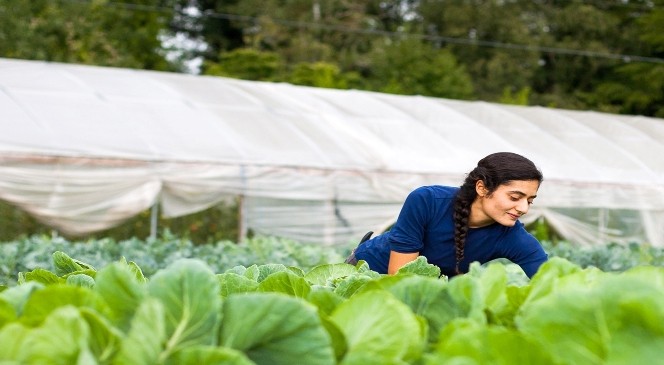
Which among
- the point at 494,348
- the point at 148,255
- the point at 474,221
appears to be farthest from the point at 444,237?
the point at 148,255

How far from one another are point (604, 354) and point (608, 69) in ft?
124

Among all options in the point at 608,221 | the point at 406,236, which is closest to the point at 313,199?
the point at 608,221

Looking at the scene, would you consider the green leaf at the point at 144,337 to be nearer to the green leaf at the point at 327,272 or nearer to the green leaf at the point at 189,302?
the green leaf at the point at 189,302

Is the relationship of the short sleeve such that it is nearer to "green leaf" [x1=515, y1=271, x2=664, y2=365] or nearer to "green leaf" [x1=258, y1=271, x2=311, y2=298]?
"green leaf" [x1=258, y1=271, x2=311, y2=298]

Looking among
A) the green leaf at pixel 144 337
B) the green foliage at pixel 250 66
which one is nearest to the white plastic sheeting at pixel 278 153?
the green leaf at pixel 144 337

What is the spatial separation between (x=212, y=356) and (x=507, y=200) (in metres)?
3.03

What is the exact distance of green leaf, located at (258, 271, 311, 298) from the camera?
1713 millimetres

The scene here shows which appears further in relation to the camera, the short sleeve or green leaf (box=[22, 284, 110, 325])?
the short sleeve

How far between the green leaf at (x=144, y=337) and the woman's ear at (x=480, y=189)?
3.08 m

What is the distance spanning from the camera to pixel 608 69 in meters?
37.7

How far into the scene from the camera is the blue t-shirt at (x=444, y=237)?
13.4 feet

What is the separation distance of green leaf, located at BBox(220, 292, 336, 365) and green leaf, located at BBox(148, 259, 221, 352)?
0.07 ft

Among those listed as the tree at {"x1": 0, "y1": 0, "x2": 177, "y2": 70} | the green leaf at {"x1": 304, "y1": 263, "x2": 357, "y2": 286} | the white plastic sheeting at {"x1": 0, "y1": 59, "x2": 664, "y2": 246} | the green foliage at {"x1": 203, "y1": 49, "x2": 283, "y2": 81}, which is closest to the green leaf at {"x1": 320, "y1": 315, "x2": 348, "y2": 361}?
the green leaf at {"x1": 304, "y1": 263, "x2": 357, "y2": 286}

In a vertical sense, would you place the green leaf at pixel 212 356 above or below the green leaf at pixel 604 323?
below
